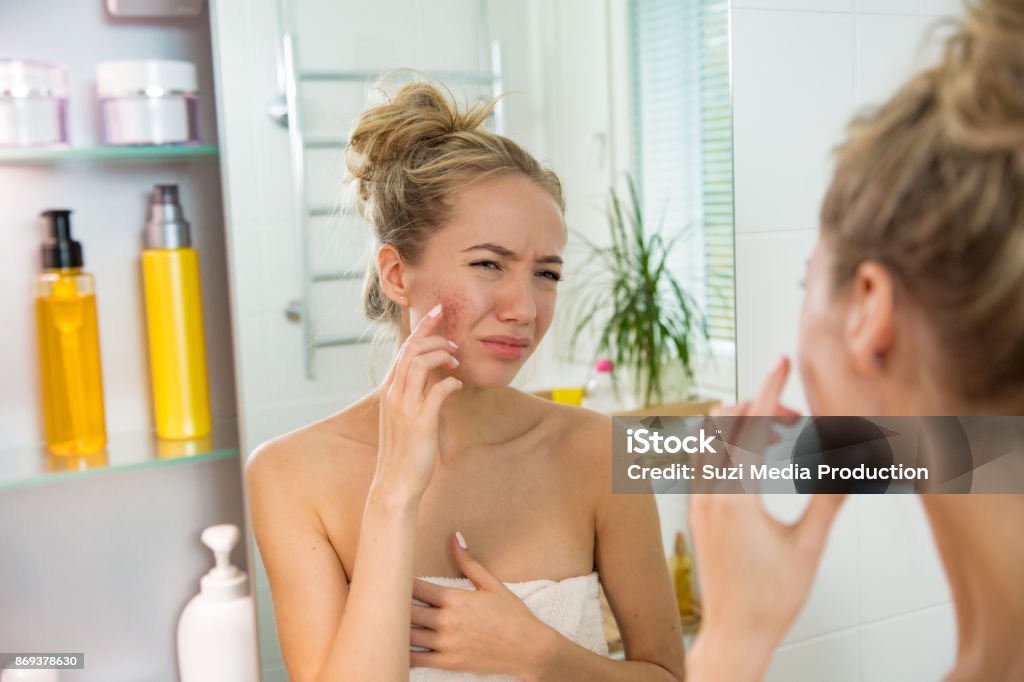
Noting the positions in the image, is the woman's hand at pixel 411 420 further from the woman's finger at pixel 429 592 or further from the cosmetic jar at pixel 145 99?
the cosmetic jar at pixel 145 99

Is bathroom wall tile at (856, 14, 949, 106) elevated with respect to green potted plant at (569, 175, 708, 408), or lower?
elevated

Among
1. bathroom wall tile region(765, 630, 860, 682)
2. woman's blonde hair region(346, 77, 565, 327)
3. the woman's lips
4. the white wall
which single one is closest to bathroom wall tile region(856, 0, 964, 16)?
the white wall

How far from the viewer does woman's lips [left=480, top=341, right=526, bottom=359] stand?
827mm

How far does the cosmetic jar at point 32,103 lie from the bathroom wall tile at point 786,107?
2.16 ft

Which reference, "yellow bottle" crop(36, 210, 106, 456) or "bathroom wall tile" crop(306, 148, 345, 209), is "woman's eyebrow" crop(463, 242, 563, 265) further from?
"yellow bottle" crop(36, 210, 106, 456)

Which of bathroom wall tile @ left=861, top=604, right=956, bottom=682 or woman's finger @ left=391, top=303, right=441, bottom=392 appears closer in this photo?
woman's finger @ left=391, top=303, right=441, bottom=392

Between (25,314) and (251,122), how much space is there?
0.29m

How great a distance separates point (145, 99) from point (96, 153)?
0.07 metres

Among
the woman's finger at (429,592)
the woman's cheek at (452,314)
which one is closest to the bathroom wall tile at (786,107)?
the woman's cheek at (452,314)

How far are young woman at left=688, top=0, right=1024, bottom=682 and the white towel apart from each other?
0.37 meters

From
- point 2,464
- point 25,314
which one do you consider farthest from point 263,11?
point 2,464

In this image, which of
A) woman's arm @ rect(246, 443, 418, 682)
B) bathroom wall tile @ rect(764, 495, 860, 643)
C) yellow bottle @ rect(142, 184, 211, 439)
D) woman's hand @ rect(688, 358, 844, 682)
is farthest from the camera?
bathroom wall tile @ rect(764, 495, 860, 643)

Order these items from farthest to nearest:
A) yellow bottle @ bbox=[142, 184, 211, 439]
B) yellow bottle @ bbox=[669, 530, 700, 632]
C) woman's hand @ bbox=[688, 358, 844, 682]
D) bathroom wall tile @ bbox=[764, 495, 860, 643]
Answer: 1. bathroom wall tile @ bbox=[764, 495, 860, 643]
2. yellow bottle @ bbox=[669, 530, 700, 632]
3. yellow bottle @ bbox=[142, 184, 211, 439]
4. woman's hand @ bbox=[688, 358, 844, 682]

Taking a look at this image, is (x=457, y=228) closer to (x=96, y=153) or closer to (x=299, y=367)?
(x=299, y=367)
